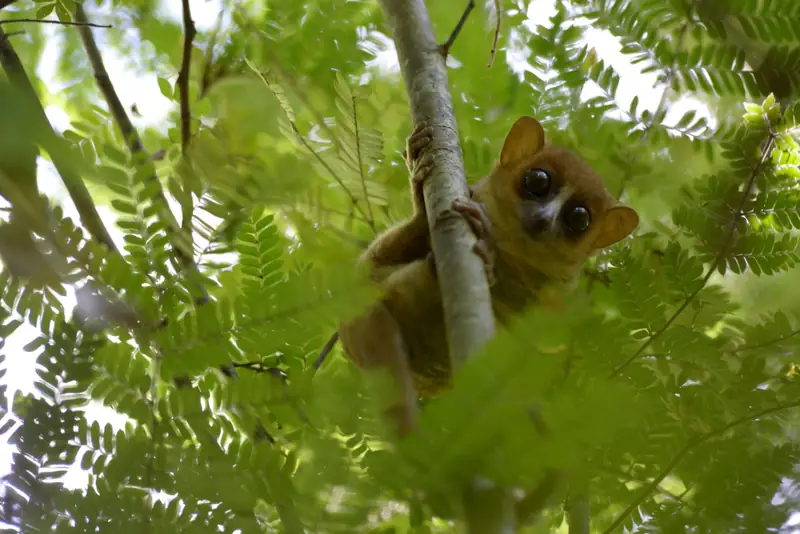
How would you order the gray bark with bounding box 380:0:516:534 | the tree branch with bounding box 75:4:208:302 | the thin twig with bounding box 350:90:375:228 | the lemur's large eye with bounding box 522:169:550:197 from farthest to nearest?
the lemur's large eye with bounding box 522:169:550:197
the thin twig with bounding box 350:90:375:228
the tree branch with bounding box 75:4:208:302
the gray bark with bounding box 380:0:516:534

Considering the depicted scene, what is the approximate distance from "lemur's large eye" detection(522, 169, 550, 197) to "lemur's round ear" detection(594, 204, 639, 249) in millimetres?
260

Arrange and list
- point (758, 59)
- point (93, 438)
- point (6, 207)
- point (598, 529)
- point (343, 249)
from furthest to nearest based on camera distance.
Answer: point (343, 249) < point (758, 59) < point (598, 529) < point (93, 438) < point (6, 207)

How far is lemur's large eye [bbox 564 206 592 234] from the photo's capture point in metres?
2.28

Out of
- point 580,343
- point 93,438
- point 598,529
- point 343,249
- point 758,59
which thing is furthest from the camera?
point 343,249

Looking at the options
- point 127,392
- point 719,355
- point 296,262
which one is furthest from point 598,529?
point 127,392

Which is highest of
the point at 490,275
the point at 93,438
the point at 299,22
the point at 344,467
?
the point at 299,22

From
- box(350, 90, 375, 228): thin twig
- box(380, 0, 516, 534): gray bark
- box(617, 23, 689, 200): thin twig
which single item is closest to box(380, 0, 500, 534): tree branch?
box(380, 0, 516, 534): gray bark

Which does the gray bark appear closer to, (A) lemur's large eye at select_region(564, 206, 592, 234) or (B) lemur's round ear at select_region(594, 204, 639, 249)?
(B) lemur's round ear at select_region(594, 204, 639, 249)

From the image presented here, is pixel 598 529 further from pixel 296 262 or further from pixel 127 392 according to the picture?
pixel 127 392

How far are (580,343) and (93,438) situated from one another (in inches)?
32.9

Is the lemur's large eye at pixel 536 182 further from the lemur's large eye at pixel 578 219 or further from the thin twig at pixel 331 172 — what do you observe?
the thin twig at pixel 331 172

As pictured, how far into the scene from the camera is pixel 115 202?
1092 mm

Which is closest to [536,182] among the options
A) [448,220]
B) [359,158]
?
[359,158]

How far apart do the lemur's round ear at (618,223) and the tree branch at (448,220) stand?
688 millimetres
